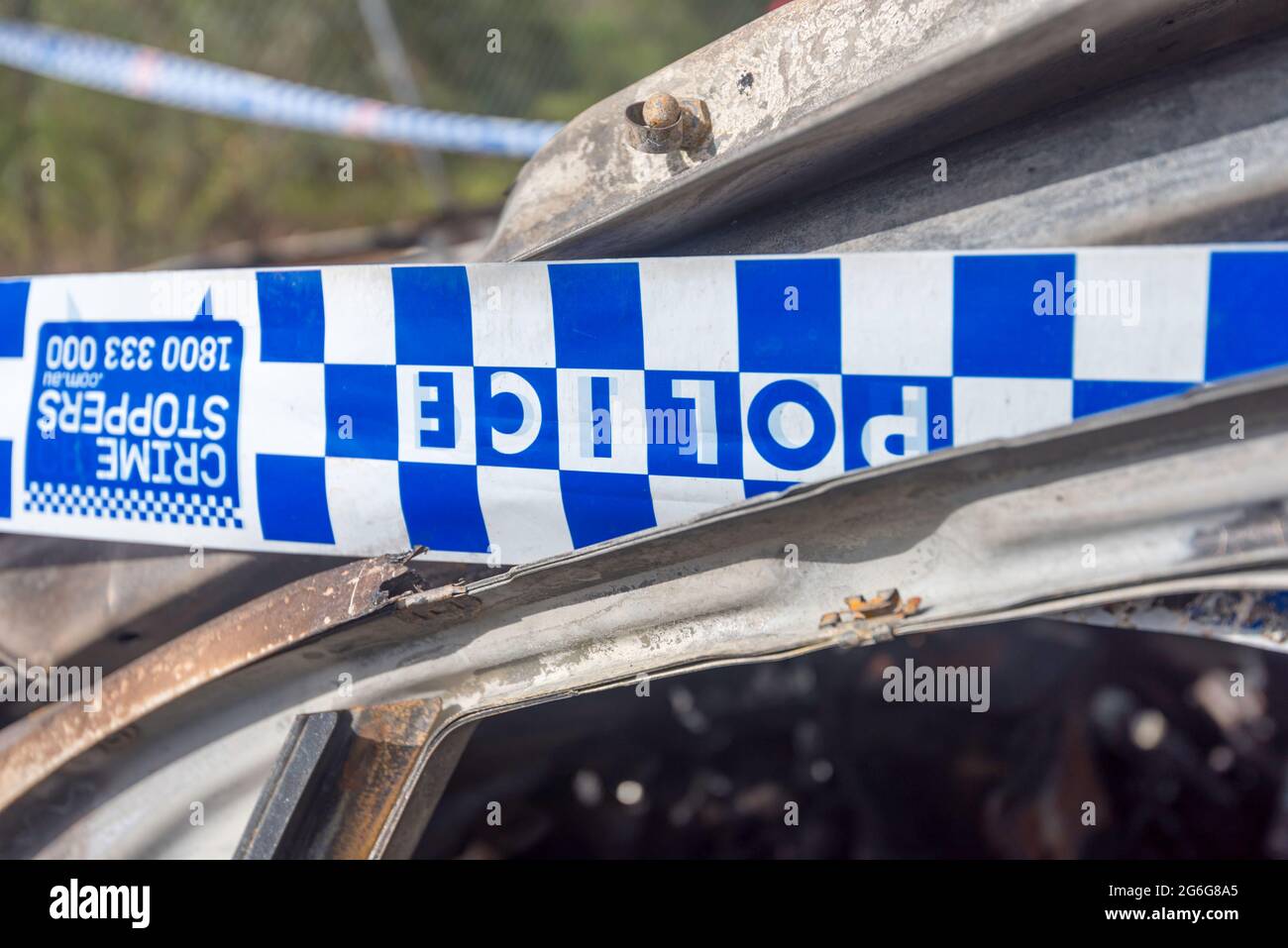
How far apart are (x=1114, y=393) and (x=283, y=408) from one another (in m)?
1.12

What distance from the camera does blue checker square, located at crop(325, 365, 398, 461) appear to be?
1383mm

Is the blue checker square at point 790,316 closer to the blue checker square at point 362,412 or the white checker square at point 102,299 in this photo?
the blue checker square at point 362,412

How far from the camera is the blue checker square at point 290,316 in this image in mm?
1407

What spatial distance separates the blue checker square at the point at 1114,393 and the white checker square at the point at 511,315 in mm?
656

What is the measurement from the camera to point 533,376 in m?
1.32

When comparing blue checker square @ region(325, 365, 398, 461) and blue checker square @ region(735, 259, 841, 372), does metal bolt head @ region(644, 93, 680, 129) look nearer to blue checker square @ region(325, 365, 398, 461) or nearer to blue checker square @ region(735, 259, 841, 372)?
blue checker square @ region(735, 259, 841, 372)

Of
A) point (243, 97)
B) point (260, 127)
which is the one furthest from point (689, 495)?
point (260, 127)

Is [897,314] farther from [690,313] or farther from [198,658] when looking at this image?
[198,658]

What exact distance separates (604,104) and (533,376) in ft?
1.41

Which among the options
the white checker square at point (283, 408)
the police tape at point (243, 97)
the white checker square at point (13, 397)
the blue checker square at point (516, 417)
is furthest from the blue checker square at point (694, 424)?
the police tape at point (243, 97)

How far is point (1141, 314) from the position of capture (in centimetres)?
108

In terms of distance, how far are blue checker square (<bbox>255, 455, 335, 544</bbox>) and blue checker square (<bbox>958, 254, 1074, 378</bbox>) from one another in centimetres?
92

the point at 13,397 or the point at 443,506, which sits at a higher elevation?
the point at 13,397
